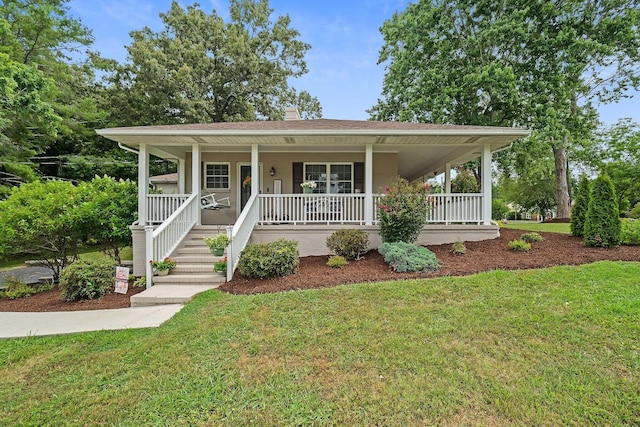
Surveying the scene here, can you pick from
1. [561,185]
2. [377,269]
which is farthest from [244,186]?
[561,185]

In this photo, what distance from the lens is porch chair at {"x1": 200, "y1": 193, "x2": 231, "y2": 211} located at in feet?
31.1

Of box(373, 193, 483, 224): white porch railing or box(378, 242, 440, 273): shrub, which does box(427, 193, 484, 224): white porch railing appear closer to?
box(373, 193, 483, 224): white porch railing

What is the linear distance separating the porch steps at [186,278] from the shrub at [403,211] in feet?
12.8

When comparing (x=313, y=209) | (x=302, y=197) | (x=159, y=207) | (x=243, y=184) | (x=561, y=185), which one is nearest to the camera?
(x=159, y=207)

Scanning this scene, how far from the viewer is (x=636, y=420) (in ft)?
7.50

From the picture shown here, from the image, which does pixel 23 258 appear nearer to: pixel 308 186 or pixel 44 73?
pixel 44 73

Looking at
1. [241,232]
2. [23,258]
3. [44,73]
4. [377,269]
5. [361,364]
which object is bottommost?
[23,258]

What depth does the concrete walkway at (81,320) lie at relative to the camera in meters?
4.30

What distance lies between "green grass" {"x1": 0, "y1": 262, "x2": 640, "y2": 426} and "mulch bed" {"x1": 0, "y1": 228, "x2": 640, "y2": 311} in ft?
2.96

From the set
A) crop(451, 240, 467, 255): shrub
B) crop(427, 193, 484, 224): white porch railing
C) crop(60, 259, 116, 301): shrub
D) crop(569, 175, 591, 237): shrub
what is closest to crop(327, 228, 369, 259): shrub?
crop(451, 240, 467, 255): shrub

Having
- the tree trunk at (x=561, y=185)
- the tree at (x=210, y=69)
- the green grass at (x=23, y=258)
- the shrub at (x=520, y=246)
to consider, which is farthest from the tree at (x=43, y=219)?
the tree trunk at (x=561, y=185)

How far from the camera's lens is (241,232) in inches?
270

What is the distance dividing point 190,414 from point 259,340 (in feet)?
3.76

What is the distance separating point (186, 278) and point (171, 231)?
140cm
